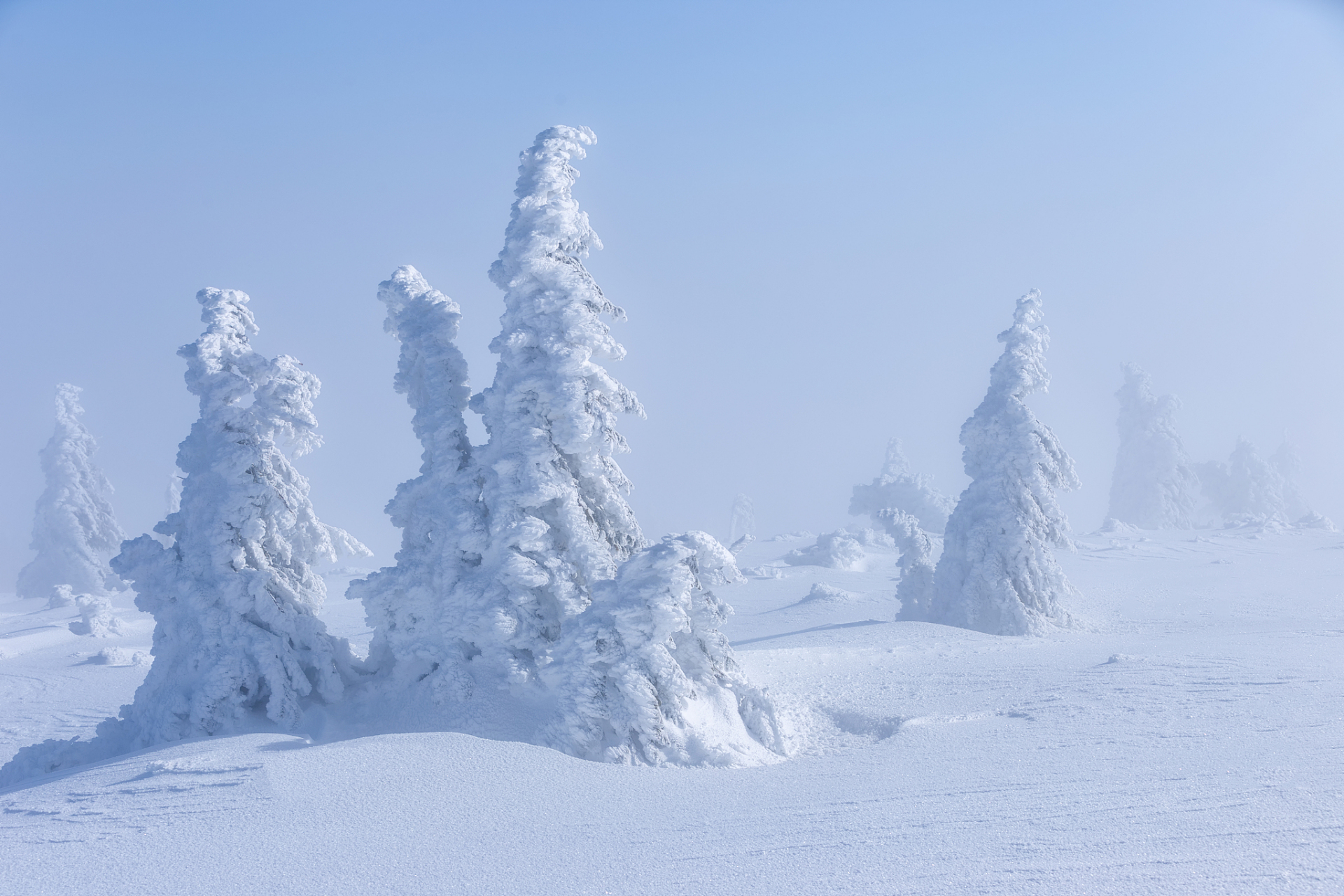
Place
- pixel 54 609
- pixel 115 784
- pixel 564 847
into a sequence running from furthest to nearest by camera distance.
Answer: pixel 54 609, pixel 115 784, pixel 564 847

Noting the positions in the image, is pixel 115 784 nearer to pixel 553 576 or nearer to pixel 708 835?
pixel 553 576

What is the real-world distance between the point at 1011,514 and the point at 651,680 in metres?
14.0

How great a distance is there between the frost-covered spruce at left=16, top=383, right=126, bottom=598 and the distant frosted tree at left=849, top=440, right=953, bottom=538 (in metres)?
44.1

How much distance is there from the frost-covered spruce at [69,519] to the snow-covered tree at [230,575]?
38.3 meters

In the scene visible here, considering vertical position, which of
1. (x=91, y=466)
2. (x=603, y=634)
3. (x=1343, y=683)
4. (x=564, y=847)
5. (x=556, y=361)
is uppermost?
(x=91, y=466)

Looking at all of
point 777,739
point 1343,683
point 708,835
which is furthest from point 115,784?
point 1343,683

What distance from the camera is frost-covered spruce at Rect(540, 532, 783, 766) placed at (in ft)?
39.3

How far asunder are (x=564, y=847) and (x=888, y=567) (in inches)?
1305

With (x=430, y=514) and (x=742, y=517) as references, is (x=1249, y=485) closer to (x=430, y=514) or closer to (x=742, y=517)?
(x=742, y=517)

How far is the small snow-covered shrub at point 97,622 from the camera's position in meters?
30.3

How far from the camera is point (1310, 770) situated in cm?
894

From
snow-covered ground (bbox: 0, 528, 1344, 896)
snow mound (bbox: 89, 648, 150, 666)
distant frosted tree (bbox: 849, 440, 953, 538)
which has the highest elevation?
distant frosted tree (bbox: 849, 440, 953, 538)

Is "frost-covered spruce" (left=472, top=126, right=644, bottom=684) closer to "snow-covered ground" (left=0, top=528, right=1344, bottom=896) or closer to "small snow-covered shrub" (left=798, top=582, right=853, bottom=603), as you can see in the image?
"snow-covered ground" (left=0, top=528, right=1344, bottom=896)

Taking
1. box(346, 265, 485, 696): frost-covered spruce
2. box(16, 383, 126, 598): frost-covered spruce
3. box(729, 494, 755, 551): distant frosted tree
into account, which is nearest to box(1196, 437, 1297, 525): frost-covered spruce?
Answer: box(729, 494, 755, 551): distant frosted tree
